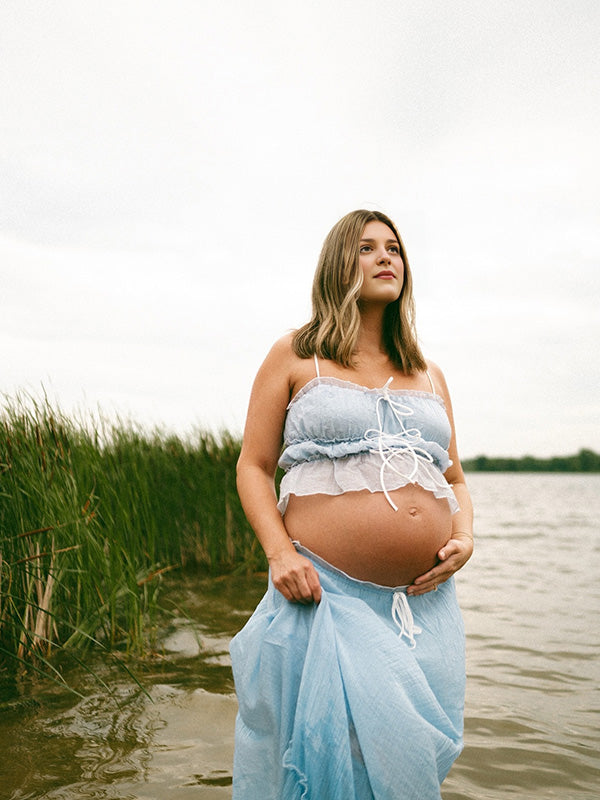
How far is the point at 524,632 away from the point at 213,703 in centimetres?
334

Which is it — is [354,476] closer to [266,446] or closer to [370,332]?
[266,446]

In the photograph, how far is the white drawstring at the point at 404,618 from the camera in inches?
76.9

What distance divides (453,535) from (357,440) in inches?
20.3

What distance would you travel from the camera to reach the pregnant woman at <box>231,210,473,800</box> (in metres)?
1.73

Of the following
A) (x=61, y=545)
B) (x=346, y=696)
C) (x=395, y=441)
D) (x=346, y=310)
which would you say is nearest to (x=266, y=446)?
(x=395, y=441)

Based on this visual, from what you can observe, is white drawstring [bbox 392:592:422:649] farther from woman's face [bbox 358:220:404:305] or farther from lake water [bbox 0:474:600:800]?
lake water [bbox 0:474:600:800]

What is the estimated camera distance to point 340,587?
6.53 ft

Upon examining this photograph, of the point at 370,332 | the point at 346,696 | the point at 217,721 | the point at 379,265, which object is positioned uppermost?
the point at 379,265

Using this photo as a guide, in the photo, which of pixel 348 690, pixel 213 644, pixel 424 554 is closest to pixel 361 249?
pixel 424 554

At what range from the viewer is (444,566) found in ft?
6.95

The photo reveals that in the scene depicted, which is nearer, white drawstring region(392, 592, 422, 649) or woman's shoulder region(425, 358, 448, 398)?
white drawstring region(392, 592, 422, 649)

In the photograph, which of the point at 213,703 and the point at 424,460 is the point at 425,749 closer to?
the point at 424,460

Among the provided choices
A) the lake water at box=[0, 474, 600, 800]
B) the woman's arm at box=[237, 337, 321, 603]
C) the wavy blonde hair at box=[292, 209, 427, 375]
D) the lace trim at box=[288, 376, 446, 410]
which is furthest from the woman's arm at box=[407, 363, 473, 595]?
the lake water at box=[0, 474, 600, 800]

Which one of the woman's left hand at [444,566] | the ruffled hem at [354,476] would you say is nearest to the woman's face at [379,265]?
the ruffled hem at [354,476]
